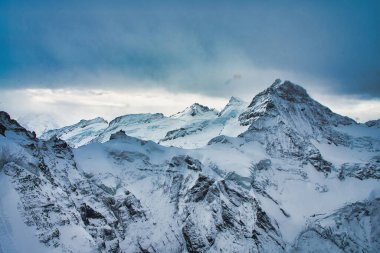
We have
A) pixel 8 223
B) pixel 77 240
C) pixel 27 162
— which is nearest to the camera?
pixel 8 223

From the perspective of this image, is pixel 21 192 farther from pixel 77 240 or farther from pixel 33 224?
pixel 77 240

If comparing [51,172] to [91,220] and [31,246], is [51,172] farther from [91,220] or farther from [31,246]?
[31,246]

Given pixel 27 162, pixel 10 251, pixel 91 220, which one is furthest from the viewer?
pixel 91 220

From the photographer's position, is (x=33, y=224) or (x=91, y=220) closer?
(x=33, y=224)

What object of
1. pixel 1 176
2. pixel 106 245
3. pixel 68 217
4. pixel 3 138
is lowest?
pixel 106 245

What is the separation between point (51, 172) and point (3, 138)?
25348 millimetres

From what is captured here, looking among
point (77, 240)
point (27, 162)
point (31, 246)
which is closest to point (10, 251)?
point (31, 246)

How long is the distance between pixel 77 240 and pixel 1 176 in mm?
37473

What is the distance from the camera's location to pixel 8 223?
503ft

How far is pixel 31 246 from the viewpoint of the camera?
499 feet

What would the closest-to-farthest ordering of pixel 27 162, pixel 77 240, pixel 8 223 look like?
pixel 8 223
pixel 77 240
pixel 27 162

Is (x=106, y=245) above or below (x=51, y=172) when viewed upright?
below

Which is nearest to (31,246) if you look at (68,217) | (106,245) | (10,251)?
(10,251)

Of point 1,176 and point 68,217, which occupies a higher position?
point 1,176
